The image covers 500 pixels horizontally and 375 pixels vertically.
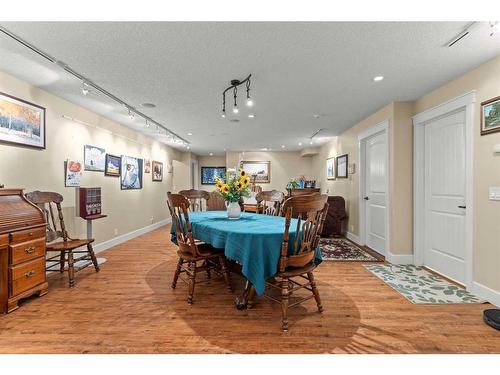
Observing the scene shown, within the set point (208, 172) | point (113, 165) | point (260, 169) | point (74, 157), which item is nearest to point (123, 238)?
point (113, 165)

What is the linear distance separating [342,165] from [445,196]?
2600 mm

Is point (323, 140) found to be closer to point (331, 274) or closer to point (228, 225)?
point (331, 274)

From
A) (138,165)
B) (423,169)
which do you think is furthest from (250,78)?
(138,165)

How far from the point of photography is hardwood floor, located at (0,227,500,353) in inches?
67.3

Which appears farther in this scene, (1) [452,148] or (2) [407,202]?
(2) [407,202]

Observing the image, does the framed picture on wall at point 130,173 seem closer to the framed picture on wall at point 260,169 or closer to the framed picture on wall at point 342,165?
the framed picture on wall at point 260,169

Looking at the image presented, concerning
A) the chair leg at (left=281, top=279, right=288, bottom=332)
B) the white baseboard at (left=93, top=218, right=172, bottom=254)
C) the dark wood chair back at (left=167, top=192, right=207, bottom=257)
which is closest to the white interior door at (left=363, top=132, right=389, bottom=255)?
the chair leg at (left=281, top=279, right=288, bottom=332)

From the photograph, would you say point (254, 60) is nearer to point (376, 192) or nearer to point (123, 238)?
point (376, 192)

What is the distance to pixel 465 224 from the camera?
2738mm

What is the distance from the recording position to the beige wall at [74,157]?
113 inches

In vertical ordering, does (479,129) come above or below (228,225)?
above

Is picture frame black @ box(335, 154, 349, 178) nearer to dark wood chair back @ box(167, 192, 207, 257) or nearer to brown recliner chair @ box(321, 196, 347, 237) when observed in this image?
brown recliner chair @ box(321, 196, 347, 237)

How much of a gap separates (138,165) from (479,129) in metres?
5.85
